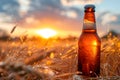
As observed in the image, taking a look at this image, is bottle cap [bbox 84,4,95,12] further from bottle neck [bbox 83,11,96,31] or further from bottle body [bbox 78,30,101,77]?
bottle body [bbox 78,30,101,77]

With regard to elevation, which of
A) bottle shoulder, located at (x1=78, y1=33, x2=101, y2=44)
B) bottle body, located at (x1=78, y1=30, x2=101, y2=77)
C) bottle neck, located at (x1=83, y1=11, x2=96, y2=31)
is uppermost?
bottle neck, located at (x1=83, y1=11, x2=96, y2=31)

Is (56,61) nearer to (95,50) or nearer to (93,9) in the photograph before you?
(95,50)

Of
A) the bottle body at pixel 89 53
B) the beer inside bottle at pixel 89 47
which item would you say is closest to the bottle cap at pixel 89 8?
the beer inside bottle at pixel 89 47

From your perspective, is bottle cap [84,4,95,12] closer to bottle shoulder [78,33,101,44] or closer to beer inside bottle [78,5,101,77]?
beer inside bottle [78,5,101,77]

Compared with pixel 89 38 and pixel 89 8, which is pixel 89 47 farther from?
pixel 89 8

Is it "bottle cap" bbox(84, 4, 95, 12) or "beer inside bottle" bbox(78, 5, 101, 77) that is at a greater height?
"bottle cap" bbox(84, 4, 95, 12)

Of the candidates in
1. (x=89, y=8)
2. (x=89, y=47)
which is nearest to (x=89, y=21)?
(x=89, y=8)

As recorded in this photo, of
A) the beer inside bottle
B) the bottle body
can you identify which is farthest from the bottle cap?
the bottle body

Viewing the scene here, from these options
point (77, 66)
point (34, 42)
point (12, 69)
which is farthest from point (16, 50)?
point (12, 69)
